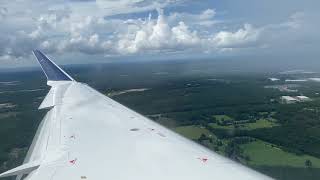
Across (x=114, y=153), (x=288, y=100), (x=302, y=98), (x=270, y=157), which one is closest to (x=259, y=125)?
(x=270, y=157)

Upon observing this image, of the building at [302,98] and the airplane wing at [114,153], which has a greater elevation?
the airplane wing at [114,153]

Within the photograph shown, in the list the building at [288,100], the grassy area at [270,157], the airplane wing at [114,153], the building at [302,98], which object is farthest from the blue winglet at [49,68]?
the building at [302,98]

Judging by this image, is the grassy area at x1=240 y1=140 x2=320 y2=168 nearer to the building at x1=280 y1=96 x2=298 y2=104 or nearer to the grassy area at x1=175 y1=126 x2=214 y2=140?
the grassy area at x1=175 y1=126 x2=214 y2=140

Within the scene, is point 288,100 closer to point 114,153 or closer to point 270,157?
point 270,157

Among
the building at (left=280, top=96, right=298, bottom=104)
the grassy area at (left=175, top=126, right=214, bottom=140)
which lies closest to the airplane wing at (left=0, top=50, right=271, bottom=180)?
the grassy area at (left=175, top=126, right=214, bottom=140)

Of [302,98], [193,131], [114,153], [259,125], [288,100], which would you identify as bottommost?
[259,125]

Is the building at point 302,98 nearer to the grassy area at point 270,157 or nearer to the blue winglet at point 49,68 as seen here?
the grassy area at point 270,157

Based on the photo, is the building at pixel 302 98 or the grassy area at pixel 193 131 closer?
the grassy area at pixel 193 131

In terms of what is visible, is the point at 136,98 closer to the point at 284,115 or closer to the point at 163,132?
the point at 284,115
